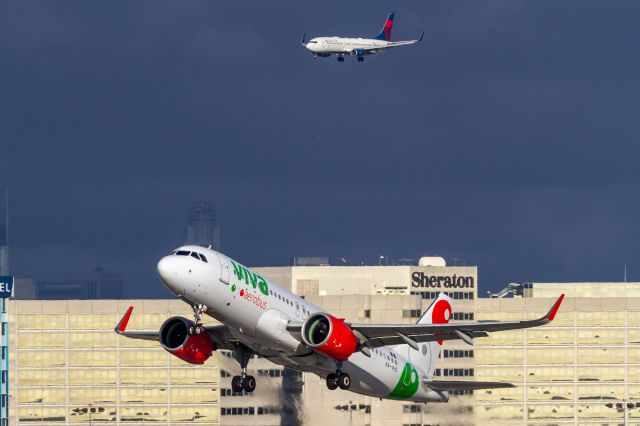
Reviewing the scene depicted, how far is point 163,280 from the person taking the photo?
110 metres

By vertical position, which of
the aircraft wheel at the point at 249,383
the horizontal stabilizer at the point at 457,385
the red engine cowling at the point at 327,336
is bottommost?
the aircraft wheel at the point at 249,383

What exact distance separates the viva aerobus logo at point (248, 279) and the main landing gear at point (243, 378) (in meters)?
7.74

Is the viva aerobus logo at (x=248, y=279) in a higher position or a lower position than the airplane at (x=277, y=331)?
higher

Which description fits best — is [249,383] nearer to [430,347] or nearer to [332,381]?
[332,381]

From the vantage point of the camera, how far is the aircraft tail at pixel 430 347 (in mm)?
138625

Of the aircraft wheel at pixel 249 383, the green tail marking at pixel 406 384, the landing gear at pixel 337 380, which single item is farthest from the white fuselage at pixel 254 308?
the green tail marking at pixel 406 384

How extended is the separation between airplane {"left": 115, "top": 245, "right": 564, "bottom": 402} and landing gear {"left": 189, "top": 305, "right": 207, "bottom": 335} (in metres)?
0.06

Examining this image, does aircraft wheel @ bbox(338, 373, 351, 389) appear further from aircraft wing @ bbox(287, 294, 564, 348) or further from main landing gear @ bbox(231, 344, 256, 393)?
main landing gear @ bbox(231, 344, 256, 393)

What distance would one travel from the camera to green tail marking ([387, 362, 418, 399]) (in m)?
131

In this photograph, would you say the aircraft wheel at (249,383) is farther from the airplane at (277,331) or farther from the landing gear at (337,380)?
the landing gear at (337,380)

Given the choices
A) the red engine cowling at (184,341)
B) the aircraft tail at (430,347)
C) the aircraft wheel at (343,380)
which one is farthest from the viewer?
the aircraft tail at (430,347)

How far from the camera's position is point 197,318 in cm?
11112

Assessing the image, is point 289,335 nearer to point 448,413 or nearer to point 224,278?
point 224,278

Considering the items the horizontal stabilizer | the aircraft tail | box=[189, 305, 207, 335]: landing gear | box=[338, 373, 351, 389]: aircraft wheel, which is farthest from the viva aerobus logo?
the aircraft tail
